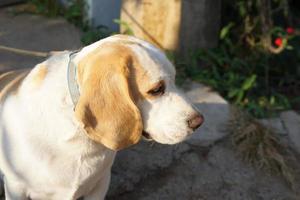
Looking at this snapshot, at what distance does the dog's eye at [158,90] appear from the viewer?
7.38 feet

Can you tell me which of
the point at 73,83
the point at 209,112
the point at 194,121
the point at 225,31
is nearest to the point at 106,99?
the point at 73,83

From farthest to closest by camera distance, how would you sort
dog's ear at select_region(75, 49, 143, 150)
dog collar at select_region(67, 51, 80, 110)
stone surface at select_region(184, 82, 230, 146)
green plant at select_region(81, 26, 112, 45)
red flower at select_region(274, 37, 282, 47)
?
green plant at select_region(81, 26, 112, 45) < red flower at select_region(274, 37, 282, 47) < stone surface at select_region(184, 82, 230, 146) < dog collar at select_region(67, 51, 80, 110) < dog's ear at select_region(75, 49, 143, 150)

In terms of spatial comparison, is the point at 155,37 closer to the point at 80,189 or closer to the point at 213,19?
the point at 213,19

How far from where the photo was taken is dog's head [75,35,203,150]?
2.17 m

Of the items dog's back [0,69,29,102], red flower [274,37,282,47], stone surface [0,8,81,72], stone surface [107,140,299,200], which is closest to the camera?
dog's back [0,69,29,102]

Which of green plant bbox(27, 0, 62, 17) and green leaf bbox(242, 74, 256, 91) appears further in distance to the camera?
green plant bbox(27, 0, 62, 17)

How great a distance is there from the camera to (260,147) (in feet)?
12.9

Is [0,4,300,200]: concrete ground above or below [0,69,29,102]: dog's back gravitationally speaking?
→ below

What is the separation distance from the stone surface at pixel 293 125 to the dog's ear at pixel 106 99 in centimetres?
218

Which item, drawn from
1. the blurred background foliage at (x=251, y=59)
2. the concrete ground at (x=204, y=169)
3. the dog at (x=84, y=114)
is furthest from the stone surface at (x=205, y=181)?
the dog at (x=84, y=114)

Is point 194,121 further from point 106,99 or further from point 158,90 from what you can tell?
point 106,99

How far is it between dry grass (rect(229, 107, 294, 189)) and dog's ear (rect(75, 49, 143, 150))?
1846 millimetres

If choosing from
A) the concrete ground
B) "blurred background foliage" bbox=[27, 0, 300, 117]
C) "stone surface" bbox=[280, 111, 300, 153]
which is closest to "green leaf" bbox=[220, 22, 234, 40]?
"blurred background foliage" bbox=[27, 0, 300, 117]

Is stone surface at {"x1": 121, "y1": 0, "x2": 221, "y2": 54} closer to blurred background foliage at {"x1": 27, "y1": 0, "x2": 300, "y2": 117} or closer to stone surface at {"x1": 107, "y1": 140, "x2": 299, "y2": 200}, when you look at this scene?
blurred background foliage at {"x1": 27, "y1": 0, "x2": 300, "y2": 117}
